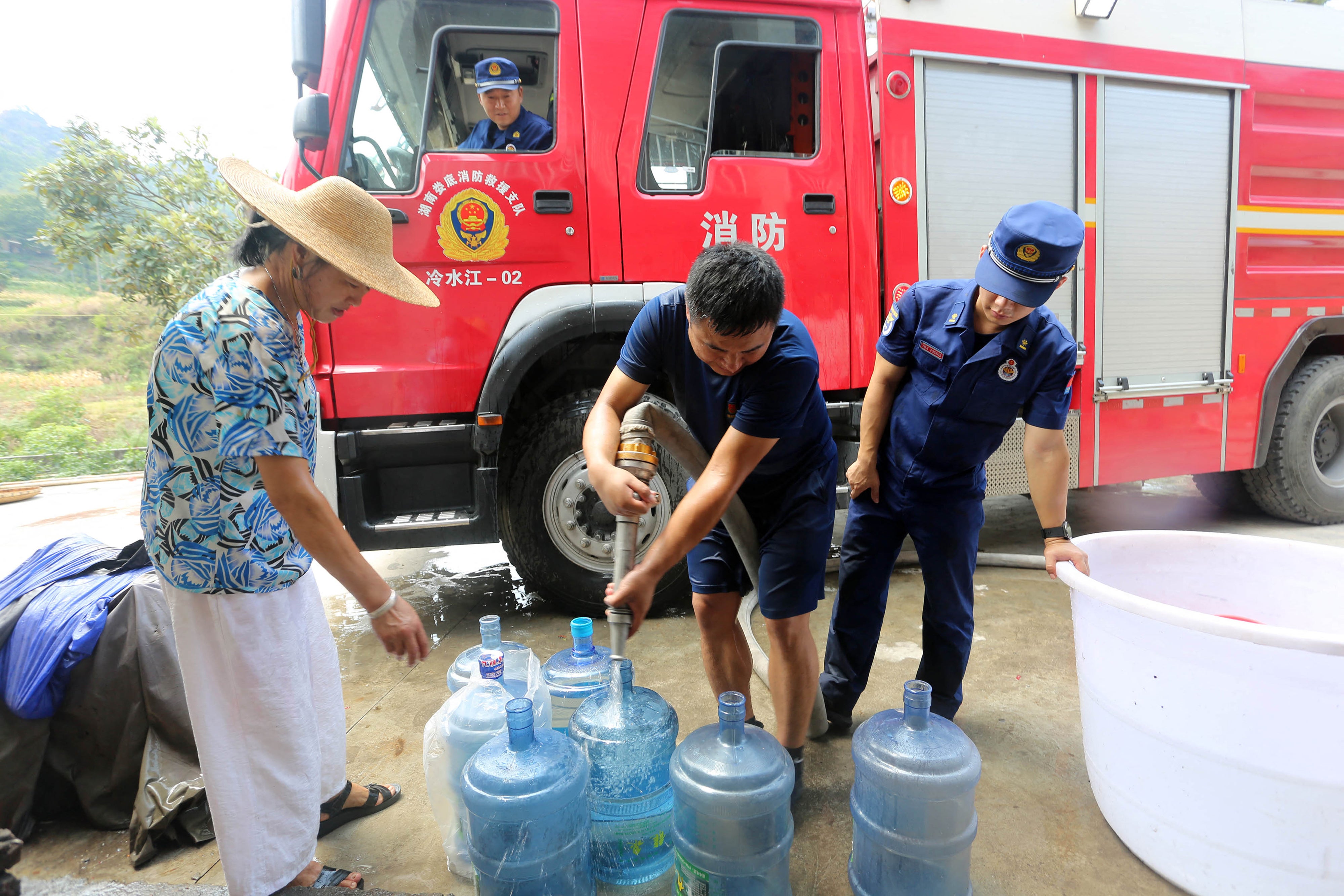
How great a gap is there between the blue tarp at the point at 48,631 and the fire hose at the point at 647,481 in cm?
155

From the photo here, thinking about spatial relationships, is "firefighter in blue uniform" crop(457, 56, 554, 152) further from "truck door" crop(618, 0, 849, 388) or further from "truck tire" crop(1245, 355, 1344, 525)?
"truck tire" crop(1245, 355, 1344, 525)

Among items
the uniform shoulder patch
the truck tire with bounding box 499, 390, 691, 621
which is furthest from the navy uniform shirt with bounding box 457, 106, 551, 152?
the uniform shoulder patch

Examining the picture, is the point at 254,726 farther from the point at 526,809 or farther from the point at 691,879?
the point at 691,879

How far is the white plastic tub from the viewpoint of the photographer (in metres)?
1.39

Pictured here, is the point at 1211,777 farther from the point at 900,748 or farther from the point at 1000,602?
the point at 1000,602

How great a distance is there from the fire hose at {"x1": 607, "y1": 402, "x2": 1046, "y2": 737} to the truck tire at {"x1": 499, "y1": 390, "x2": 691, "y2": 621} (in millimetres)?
1148

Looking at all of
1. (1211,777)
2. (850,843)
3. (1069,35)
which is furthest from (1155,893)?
(1069,35)

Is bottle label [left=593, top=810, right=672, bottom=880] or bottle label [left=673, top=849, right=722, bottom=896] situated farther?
bottle label [left=593, top=810, right=672, bottom=880]

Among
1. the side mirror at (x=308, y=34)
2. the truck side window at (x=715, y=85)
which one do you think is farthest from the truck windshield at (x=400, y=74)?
the truck side window at (x=715, y=85)

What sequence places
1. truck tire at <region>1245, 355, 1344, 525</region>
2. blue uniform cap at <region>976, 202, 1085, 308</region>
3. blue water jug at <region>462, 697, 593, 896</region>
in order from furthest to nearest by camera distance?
truck tire at <region>1245, 355, 1344, 525</region>, blue uniform cap at <region>976, 202, 1085, 308</region>, blue water jug at <region>462, 697, 593, 896</region>

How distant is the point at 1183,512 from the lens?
527cm

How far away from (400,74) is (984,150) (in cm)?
274

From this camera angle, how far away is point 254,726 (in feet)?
5.22

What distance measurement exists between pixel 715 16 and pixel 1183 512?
16.2 feet
